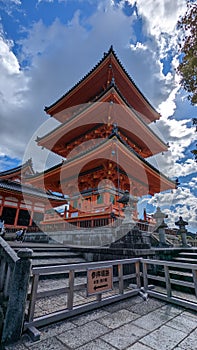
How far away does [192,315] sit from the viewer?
3.37 meters

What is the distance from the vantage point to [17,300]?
251cm

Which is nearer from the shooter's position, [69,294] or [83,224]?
[69,294]

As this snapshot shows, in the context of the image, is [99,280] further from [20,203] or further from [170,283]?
[20,203]

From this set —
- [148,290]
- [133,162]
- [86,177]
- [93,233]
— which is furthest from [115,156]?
[148,290]

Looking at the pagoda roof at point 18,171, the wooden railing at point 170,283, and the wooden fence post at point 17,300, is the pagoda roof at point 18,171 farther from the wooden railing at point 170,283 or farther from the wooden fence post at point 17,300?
the wooden fence post at point 17,300

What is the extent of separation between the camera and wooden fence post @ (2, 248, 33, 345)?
2.37 metres

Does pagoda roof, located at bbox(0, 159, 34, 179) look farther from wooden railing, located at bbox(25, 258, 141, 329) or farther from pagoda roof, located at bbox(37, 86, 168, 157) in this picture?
wooden railing, located at bbox(25, 258, 141, 329)

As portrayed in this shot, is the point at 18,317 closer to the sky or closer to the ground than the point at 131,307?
closer to the sky

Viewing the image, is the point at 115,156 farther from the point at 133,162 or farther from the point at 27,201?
the point at 27,201

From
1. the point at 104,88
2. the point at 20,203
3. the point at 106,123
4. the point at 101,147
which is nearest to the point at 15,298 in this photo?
the point at 101,147

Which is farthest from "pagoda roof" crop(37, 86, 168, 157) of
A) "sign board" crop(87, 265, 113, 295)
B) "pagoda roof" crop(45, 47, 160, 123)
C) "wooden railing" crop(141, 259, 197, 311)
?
"sign board" crop(87, 265, 113, 295)

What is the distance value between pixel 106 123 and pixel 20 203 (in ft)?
45.2

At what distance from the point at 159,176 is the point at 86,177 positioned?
19.6 feet

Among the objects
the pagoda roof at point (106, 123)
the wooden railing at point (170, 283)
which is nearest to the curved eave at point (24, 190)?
the pagoda roof at point (106, 123)
